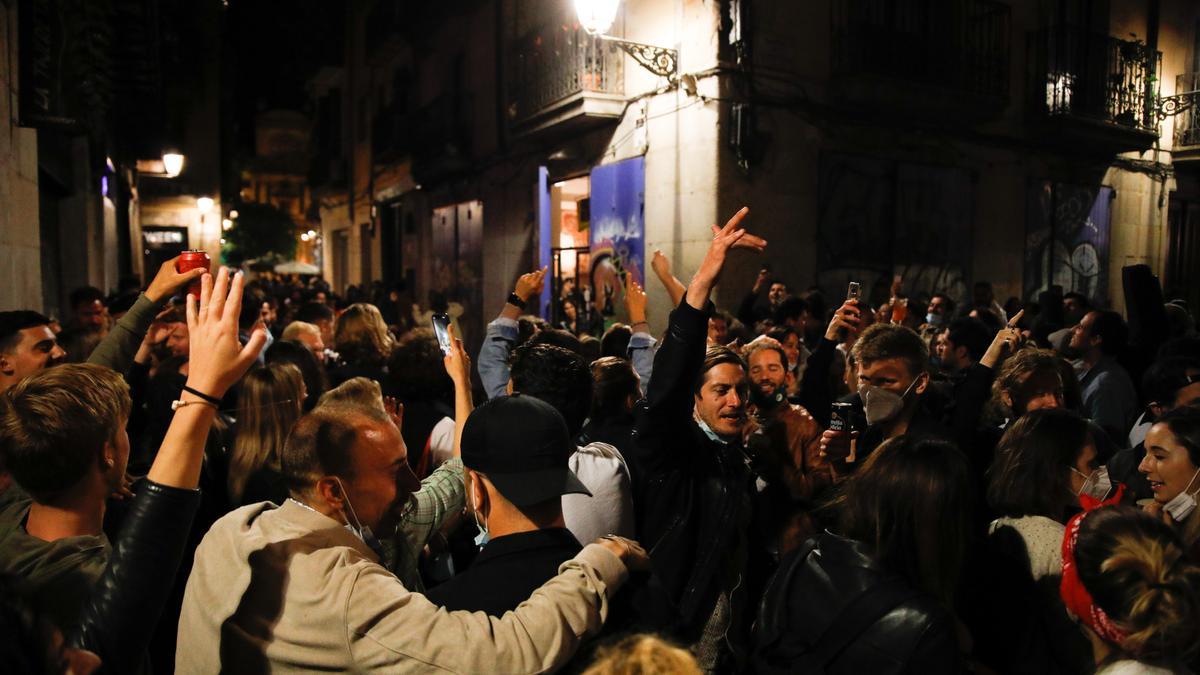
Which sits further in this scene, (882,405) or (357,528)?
(882,405)

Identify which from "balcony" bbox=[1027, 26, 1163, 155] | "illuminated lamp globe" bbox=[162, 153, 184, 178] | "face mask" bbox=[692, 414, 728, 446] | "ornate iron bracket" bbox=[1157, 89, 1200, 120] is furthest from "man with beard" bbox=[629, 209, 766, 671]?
"illuminated lamp globe" bbox=[162, 153, 184, 178]

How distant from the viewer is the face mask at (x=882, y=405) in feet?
12.5

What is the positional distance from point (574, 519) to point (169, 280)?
4.96ft

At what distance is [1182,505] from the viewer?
3.05 meters

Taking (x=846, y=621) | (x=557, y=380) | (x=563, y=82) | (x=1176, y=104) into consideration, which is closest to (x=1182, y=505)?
(x=846, y=621)

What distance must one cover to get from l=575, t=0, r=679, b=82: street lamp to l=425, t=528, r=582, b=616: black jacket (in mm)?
8118

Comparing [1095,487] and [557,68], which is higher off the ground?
[557,68]

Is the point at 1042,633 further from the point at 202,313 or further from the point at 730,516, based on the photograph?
the point at 202,313

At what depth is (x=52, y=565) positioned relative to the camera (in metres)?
1.93

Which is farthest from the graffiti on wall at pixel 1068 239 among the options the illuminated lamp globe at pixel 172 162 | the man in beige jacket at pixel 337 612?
the illuminated lamp globe at pixel 172 162

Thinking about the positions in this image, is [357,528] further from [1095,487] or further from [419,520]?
[1095,487]

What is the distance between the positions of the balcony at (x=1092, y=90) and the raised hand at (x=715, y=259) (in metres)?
13.0

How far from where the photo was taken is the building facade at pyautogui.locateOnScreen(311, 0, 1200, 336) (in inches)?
442

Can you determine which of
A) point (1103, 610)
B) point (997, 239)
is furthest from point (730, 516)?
point (997, 239)
